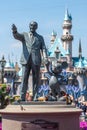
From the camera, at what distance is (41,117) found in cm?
1256

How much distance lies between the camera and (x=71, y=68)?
118438 millimetres

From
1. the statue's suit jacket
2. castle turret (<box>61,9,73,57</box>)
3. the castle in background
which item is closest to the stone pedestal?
the statue's suit jacket

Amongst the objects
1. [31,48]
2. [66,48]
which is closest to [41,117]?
[31,48]

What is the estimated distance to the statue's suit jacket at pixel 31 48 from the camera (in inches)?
556

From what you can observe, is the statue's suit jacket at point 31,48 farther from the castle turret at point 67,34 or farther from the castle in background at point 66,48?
the castle turret at point 67,34

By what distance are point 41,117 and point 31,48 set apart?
2297 mm

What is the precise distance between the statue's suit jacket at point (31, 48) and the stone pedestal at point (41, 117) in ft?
4.64

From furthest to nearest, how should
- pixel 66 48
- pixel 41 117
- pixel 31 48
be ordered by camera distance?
pixel 66 48 → pixel 31 48 → pixel 41 117

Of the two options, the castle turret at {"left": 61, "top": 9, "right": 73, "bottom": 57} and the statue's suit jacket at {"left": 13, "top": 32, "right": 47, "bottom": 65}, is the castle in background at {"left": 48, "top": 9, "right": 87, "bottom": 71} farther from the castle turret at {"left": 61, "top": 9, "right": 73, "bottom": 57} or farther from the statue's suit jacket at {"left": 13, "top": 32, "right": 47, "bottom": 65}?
the statue's suit jacket at {"left": 13, "top": 32, "right": 47, "bottom": 65}

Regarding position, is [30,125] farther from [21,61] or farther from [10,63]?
[10,63]

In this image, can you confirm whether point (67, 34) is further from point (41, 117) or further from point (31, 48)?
point (41, 117)

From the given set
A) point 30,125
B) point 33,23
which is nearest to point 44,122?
point 30,125

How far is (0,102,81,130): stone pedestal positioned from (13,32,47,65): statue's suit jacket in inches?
55.7

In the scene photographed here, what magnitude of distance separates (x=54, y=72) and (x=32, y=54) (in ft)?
2.85
